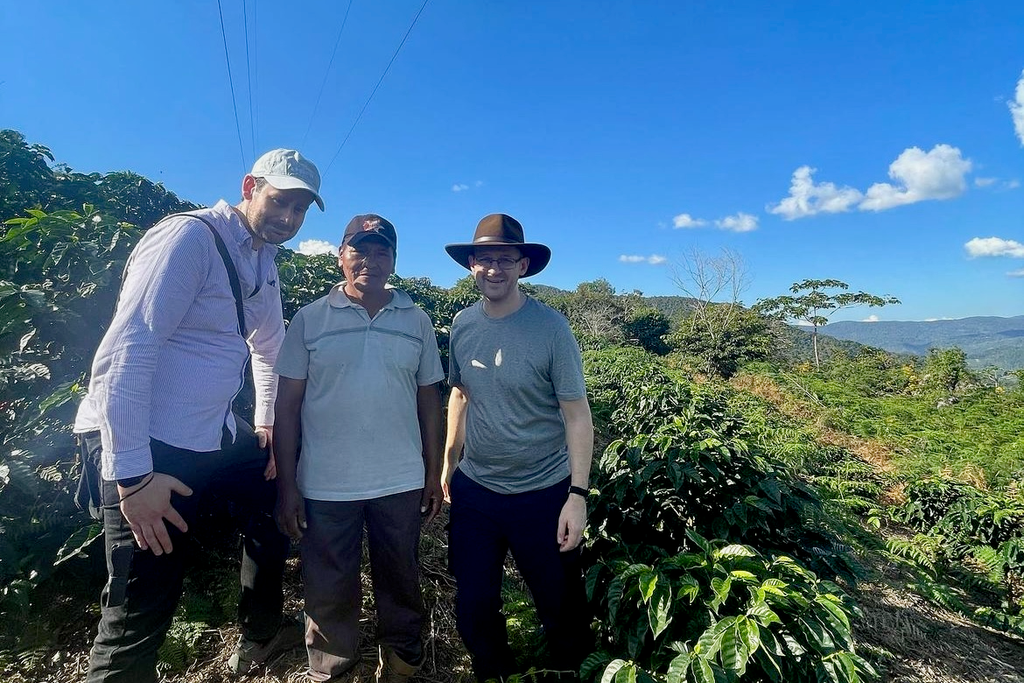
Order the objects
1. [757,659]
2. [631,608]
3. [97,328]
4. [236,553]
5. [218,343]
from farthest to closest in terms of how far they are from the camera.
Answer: [236,553] < [97,328] < [631,608] < [218,343] < [757,659]

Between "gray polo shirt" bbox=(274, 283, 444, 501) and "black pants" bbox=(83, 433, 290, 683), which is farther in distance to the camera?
"gray polo shirt" bbox=(274, 283, 444, 501)

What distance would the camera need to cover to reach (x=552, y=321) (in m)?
1.90

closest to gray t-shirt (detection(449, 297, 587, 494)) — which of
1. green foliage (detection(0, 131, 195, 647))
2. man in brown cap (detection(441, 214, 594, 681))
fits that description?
man in brown cap (detection(441, 214, 594, 681))

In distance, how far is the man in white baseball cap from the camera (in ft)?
4.32

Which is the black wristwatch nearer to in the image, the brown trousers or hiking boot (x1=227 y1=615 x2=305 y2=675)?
the brown trousers

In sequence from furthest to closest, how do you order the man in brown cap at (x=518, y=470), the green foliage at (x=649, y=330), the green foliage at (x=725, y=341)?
the green foliage at (x=649, y=330)
the green foliage at (x=725, y=341)
the man in brown cap at (x=518, y=470)

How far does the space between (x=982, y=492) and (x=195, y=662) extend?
7976mm

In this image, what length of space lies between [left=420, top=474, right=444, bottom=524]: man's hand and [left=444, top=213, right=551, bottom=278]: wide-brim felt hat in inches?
35.0

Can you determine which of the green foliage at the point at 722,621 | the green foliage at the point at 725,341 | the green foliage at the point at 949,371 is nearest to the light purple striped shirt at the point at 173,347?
the green foliage at the point at 722,621

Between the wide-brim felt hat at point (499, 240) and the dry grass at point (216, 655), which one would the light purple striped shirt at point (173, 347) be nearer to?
the wide-brim felt hat at point (499, 240)

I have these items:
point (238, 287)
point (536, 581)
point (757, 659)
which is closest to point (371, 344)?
point (238, 287)

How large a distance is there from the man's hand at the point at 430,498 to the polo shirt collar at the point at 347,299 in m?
0.68

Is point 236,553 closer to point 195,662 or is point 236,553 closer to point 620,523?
point 195,662

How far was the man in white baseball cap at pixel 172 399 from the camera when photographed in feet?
4.32
